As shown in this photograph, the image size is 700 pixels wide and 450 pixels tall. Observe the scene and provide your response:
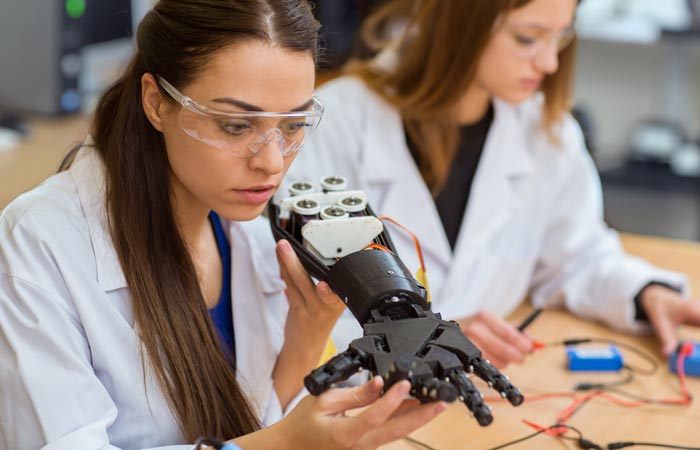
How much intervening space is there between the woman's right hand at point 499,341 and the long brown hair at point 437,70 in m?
0.38

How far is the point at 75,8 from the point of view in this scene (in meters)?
2.72

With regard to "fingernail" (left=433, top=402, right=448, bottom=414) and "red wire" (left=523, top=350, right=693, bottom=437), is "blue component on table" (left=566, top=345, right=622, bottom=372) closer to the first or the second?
"red wire" (left=523, top=350, right=693, bottom=437)

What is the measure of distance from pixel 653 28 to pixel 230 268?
3160mm

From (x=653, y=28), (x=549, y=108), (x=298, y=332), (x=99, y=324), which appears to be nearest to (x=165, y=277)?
(x=99, y=324)

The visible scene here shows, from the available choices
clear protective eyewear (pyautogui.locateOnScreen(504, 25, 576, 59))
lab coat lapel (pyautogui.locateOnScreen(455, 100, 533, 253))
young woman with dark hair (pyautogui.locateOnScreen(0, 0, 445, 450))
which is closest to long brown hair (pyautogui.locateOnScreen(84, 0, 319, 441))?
young woman with dark hair (pyautogui.locateOnScreen(0, 0, 445, 450))

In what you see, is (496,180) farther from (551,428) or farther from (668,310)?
(551,428)

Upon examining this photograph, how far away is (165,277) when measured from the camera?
4.15 ft

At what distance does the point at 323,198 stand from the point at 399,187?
23.2 inches

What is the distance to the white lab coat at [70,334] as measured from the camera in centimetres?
111

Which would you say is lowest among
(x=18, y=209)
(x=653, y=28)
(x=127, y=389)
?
(x=653, y=28)

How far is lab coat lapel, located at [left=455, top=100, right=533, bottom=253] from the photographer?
192cm

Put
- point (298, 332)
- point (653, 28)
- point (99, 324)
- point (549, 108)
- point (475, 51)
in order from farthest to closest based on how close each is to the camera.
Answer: point (653, 28)
point (549, 108)
point (475, 51)
point (298, 332)
point (99, 324)

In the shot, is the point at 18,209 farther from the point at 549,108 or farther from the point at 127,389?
the point at 549,108

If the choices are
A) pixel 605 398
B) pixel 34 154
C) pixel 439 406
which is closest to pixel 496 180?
pixel 605 398
